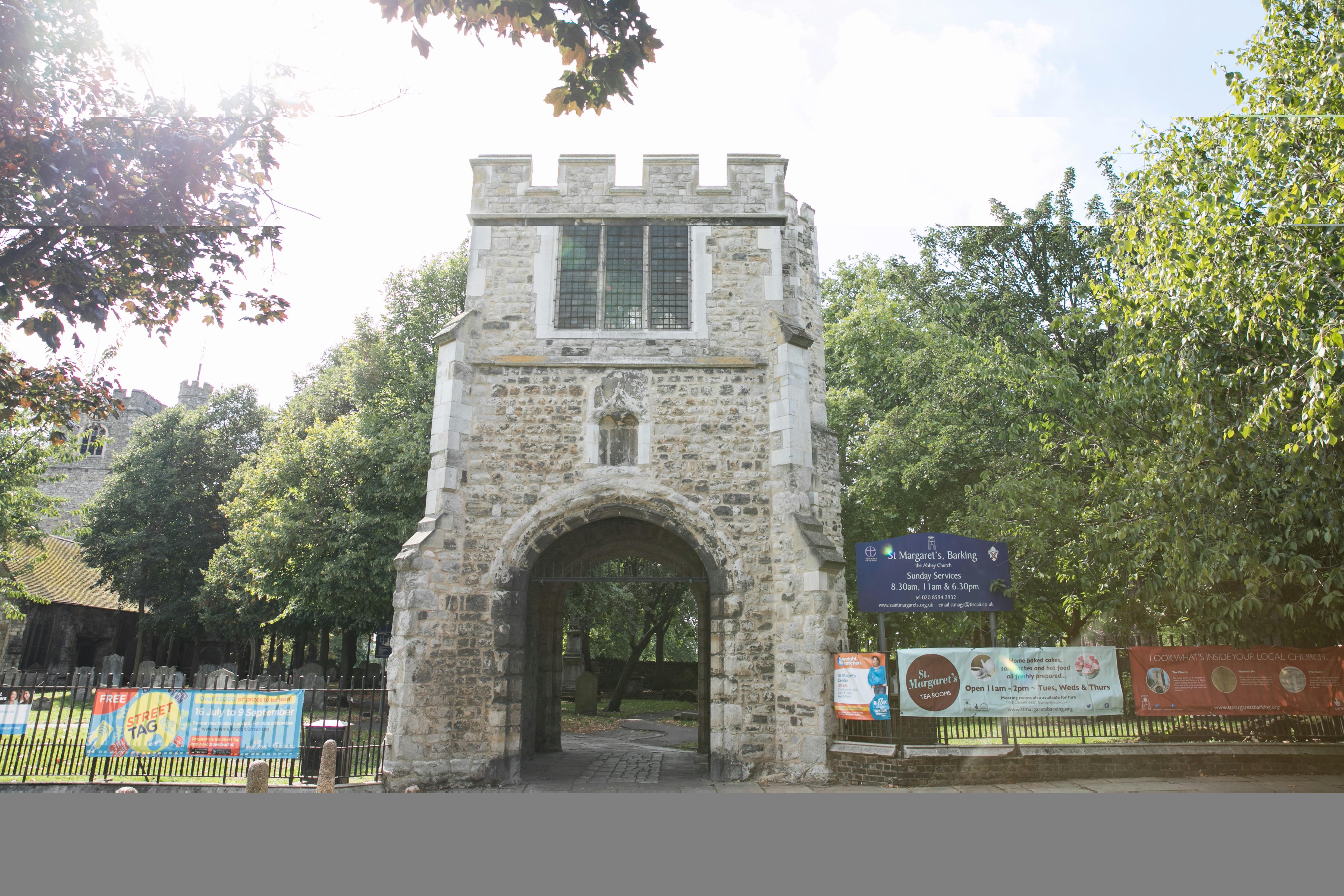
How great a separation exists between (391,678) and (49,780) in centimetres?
406

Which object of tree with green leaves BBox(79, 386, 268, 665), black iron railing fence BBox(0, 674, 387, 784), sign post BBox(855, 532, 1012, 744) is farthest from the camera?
tree with green leaves BBox(79, 386, 268, 665)

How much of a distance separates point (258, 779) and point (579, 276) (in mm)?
7757

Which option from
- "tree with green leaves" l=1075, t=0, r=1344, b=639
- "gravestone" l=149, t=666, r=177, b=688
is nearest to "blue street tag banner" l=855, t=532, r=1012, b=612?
"tree with green leaves" l=1075, t=0, r=1344, b=639

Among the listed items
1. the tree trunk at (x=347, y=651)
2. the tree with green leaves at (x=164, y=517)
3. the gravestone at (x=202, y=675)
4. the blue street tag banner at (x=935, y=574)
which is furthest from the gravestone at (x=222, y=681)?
the tree with green leaves at (x=164, y=517)

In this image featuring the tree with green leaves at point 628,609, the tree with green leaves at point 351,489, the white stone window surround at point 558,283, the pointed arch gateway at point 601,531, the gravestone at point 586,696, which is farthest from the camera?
the tree with green leaves at point 628,609

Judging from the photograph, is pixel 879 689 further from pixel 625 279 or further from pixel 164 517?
pixel 164 517

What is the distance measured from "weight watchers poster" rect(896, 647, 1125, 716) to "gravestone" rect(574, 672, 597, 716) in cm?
1341

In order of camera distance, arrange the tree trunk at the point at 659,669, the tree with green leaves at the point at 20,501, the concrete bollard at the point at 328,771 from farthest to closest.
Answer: the tree trunk at the point at 659,669 → the tree with green leaves at the point at 20,501 → the concrete bollard at the point at 328,771

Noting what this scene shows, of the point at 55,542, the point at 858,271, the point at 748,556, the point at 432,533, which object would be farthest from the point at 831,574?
the point at 55,542

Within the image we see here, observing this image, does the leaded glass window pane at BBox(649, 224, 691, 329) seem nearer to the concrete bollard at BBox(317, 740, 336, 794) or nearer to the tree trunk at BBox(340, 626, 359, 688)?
the concrete bollard at BBox(317, 740, 336, 794)

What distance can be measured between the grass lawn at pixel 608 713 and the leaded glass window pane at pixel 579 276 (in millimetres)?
8158

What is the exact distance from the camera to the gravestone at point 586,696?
21.2 metres

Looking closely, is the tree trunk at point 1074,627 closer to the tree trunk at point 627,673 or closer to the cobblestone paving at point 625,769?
the cobblestone paving at point 625,769

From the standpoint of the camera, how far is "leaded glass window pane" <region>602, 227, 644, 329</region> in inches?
451
